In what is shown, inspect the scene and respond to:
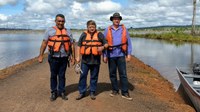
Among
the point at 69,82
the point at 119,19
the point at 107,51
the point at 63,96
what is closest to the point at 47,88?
the point at 69,82

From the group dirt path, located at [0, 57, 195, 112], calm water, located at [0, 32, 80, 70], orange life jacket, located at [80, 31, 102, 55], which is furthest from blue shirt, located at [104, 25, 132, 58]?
calm water, located at [0, 32, 80, 70]

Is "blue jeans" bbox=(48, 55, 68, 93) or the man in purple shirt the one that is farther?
the man in purple shirt

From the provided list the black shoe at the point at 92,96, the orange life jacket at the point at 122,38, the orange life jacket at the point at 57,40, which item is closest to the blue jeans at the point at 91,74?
the black shoe at the point at 92,96

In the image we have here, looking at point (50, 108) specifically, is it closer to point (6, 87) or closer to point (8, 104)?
point (8, 104)

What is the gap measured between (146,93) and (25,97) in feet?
13.6

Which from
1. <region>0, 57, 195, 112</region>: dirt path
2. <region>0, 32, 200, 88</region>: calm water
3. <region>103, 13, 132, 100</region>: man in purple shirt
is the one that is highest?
<region>103, 13, 132, 100</region>: man in purple shirt

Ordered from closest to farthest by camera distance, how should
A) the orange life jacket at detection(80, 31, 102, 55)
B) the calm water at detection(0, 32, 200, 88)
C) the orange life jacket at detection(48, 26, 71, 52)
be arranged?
the orange life jacket at detection(48, 26, 71, 52) → the orange life jacket at detection(80, 31, 102, 55) → the calm water at detection(0, 32, 200, 88)

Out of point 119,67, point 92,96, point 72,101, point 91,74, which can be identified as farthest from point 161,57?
point 72,101

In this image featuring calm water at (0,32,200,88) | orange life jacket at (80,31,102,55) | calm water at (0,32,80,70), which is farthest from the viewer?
calm water at (0,32,80,70)

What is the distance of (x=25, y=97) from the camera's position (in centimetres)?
960

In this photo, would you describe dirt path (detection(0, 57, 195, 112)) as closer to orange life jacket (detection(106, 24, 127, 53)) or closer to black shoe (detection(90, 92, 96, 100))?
black shoe (detection(90, 92, 96, 100))

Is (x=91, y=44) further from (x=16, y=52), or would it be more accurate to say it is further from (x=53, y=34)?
(x=16, y=52)

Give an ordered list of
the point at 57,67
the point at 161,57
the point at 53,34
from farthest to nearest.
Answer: the point at 161,57 → the point at 57,67 → the point at 53,34

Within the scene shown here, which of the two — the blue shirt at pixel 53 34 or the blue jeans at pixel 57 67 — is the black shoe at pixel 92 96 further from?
the blue shirt at pixel 53 34
